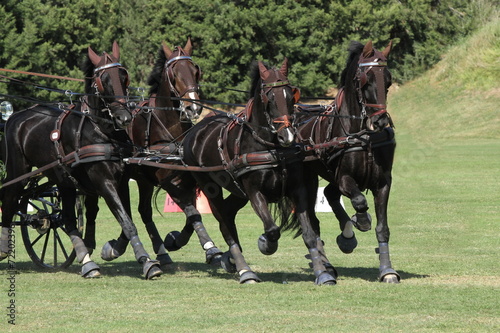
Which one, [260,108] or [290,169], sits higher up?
[260,108]

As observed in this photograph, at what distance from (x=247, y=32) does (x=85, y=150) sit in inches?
1241

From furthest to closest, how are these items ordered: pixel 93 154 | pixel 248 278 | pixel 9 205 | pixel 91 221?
pixel 91 221
pixel 9 205
pixel 93 154
pixel 248 278

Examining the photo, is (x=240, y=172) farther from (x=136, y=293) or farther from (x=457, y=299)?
(x=457, y=299)

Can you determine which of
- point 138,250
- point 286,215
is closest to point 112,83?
point 138,250

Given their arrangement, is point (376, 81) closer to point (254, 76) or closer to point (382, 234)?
point (254, 76)

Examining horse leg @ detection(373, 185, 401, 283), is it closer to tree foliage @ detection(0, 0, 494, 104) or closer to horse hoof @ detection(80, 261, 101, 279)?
horse hoof @ detection(80, 261, 101, 279)

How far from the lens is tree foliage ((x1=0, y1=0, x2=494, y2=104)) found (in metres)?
41.2

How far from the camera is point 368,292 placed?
8977 millimetres

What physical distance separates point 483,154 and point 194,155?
20168 millimetres

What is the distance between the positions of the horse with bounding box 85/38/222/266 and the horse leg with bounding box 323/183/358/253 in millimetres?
1473

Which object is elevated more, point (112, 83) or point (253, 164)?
point (112, 83)

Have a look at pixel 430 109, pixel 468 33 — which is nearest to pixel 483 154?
pixel 430 109

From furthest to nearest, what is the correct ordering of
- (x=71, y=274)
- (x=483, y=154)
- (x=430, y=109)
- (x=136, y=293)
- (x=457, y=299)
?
(x=430, y=109), (x=483, y=154), (x=71, y=274), (x=136, y=293), (x=457, y=299)

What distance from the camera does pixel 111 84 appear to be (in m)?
10.5
